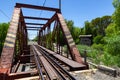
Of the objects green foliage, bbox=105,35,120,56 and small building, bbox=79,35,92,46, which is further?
small building, bbox=79,35,92,46

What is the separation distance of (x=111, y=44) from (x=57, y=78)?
32.8 feet

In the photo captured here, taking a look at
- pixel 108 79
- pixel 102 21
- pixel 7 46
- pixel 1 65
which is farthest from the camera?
pixel 102 21

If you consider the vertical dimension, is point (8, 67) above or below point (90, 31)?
below

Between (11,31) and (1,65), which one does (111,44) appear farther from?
(1,65)

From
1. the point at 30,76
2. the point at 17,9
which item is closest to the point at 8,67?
the point at 30,76

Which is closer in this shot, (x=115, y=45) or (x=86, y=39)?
(x=115, y=45)

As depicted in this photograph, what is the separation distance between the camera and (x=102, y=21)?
2549 inches

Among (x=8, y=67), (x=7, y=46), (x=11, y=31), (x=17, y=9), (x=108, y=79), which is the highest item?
(x=17, y=9)

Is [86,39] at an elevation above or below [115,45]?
above

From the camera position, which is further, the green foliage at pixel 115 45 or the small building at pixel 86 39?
the small building at pixel 86 39

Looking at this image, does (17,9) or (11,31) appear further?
(17,9)

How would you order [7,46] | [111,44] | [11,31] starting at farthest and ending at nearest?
[111,44]
[11,31]
[7,46]

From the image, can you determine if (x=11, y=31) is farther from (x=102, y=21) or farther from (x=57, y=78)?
(x=102, y=21)

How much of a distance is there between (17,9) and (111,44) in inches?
363
